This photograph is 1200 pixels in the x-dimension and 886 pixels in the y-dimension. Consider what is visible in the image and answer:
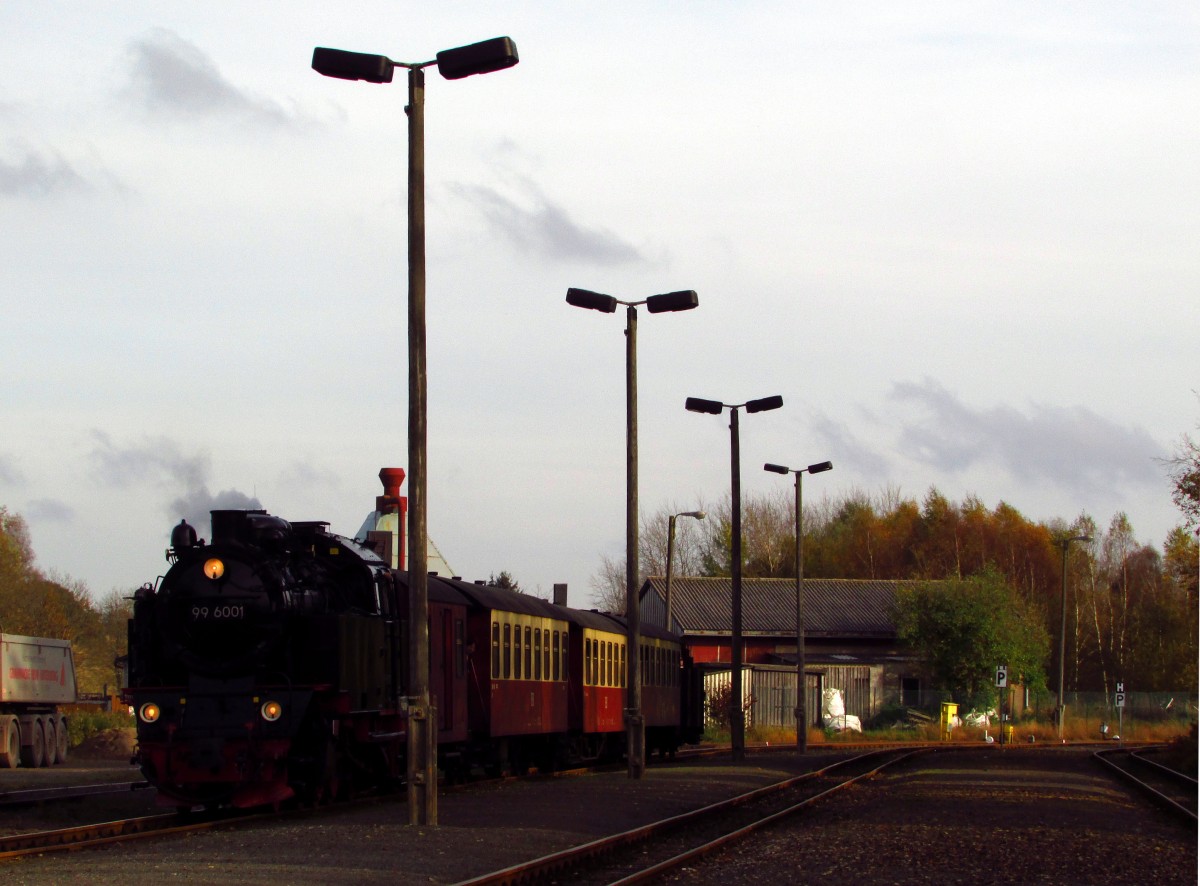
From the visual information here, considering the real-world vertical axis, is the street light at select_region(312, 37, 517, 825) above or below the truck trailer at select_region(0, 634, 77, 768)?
above

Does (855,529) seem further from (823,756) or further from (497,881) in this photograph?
(497,881)

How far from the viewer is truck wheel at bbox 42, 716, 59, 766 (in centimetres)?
3469

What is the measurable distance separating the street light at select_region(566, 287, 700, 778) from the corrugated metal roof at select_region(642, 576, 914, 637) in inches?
1622

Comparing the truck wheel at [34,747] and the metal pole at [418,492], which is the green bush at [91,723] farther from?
the metal pole at [418,492]

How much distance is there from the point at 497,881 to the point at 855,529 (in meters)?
93.6

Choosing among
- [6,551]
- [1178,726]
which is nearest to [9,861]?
[1178,726]

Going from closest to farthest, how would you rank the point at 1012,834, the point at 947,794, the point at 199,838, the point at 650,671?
the point at 199,838, the point at 1012,834, the point at 947,794, the point at 650,671

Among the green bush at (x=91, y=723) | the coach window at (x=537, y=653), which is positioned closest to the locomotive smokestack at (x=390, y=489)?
the green bush at (x=91, y=723)

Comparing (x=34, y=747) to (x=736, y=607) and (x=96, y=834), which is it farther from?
(x=96, y=834)

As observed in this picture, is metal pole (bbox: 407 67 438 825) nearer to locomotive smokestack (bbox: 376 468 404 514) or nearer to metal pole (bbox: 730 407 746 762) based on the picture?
metal pole (bbox: 730 407 746 762)

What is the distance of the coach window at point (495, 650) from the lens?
2438cm

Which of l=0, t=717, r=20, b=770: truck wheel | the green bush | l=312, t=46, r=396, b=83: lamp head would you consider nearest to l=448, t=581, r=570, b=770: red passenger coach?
l=312, t=46, r=396, b=83: lamp head

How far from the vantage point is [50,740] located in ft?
115

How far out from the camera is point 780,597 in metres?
73.7
